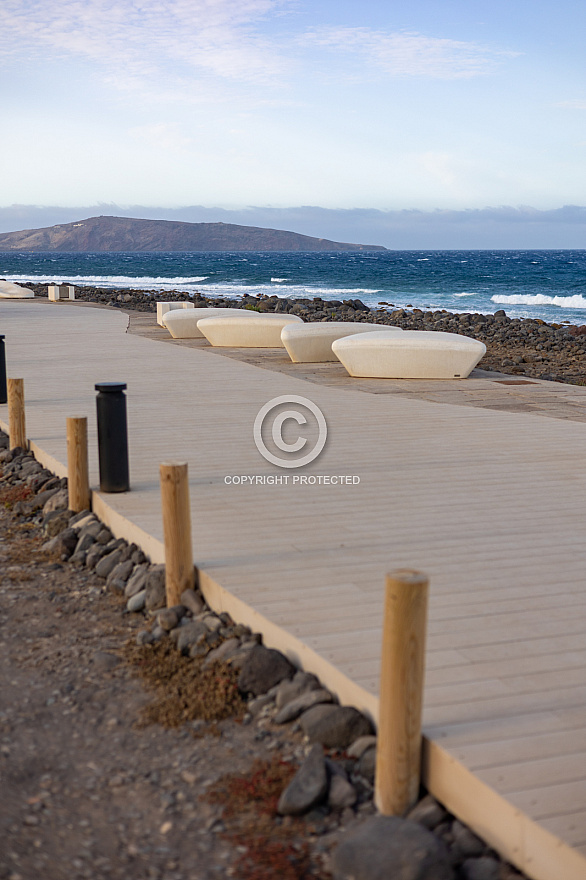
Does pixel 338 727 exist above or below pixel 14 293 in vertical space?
below

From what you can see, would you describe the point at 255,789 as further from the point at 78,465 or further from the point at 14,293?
the point at 14,293

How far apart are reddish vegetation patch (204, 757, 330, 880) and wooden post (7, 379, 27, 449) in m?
5.44

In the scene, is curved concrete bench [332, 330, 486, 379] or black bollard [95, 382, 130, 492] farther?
curved concrete bench [332, 330, 486, 379]

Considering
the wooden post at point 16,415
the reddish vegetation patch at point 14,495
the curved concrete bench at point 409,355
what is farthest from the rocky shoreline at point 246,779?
the curved concrete bench at point 409,355

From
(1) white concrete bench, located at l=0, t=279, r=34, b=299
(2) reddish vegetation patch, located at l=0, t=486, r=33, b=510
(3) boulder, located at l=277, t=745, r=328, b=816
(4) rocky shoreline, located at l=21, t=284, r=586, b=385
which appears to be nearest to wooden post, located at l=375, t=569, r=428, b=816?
(3) boulder, located at l=277, t=745, r=328, b=816

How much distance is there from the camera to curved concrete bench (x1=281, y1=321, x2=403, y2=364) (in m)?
14.1

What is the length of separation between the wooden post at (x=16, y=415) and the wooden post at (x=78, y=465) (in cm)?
198

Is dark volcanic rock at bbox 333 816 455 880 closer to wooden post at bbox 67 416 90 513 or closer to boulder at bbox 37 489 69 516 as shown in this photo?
wooden post at bbox 67 416 90 513

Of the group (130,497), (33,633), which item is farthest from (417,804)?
(130,497)

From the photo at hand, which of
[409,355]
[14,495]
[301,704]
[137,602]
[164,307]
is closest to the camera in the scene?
[301,704]

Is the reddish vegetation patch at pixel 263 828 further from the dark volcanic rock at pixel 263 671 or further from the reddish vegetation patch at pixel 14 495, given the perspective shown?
the reddish vegetation patch at pixel 14 495

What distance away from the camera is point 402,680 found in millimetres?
2875

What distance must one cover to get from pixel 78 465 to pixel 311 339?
840 cm

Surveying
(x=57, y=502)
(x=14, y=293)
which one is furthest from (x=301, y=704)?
(x=14, y=293)
